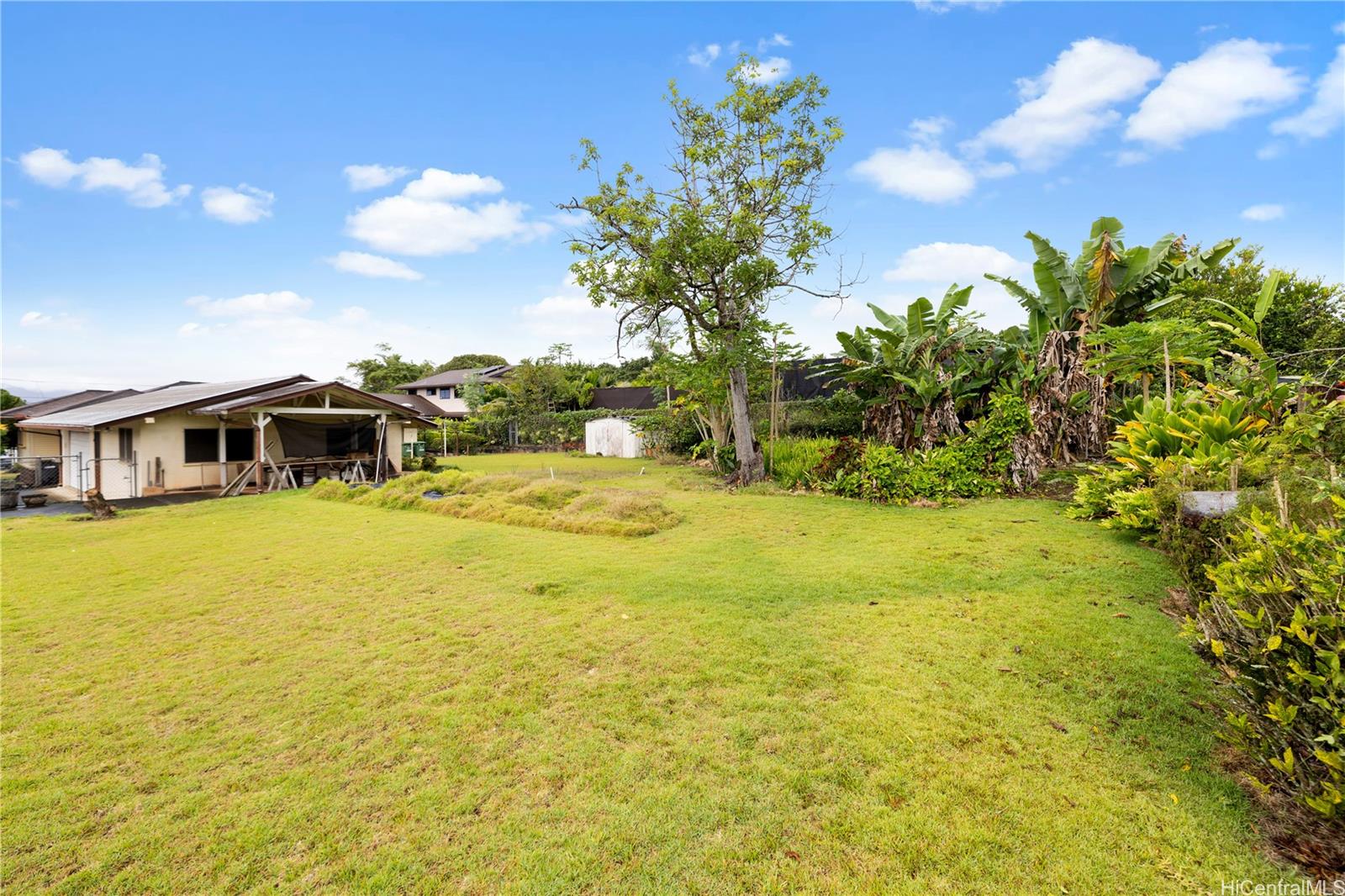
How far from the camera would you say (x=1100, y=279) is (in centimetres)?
935

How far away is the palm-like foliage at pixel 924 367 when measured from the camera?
10.1m

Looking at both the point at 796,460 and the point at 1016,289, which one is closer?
the point at 1016,289

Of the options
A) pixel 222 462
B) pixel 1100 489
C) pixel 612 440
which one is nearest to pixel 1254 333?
pixel 1100 489

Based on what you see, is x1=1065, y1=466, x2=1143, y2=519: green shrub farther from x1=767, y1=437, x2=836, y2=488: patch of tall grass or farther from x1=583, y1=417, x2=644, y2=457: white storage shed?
x1=583, y1=417, x2=644, y2=457: white storage shed

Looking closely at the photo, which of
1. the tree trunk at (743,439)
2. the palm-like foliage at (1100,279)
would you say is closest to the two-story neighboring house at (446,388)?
the tree trunk at (743,439)

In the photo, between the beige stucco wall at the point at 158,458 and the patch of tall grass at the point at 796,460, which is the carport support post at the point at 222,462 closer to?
the beige stucco wall at the point at 158,458

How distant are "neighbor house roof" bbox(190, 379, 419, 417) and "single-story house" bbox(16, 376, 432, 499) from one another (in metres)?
0.03

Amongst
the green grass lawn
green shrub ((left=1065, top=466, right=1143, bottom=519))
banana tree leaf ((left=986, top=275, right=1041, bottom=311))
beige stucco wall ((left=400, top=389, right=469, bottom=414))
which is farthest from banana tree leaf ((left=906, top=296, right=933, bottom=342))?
beige stucco wall ((left=400, top=389, right=469, bottom=414))

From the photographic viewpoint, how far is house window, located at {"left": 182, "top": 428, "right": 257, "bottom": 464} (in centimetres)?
1442

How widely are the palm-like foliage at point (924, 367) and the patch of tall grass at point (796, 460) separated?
1.27 metres

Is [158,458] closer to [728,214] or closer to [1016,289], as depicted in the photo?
[728,214]

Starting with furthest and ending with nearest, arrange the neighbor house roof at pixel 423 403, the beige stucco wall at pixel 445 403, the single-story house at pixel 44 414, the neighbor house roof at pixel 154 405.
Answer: the beige stucco wall at pixel 445 403
the neighbor house roof at pixel 423 403
the single-story house at pixel 44 414
the neighbor house roof at pixel 154 405

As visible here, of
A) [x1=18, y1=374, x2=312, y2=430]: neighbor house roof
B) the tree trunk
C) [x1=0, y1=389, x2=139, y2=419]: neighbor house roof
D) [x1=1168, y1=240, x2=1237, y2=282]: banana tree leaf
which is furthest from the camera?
[x1=0, y1=389, x2=139, y2=419]: neighbor house roof

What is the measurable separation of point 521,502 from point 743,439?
529 centimetres
